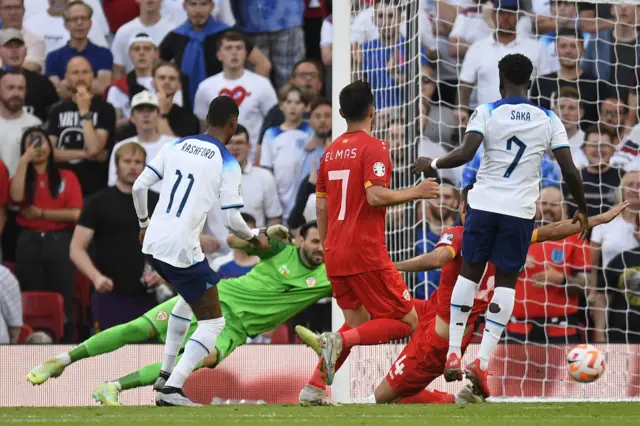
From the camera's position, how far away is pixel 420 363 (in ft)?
26.3

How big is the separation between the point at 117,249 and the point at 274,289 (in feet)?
7.92

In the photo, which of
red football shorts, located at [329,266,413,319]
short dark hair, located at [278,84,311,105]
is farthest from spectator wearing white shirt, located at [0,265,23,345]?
red football shorts, located at [329,266,413,319]

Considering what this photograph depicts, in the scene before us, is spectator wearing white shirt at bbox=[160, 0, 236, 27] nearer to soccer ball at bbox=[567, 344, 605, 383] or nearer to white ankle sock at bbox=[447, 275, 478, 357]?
soccer ball at bbox=[567, 344, 605, 383]

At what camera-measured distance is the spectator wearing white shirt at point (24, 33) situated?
38.3 ft

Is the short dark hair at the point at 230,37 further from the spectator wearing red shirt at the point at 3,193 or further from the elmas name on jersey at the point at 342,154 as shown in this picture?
the elmas name on jersey at the point at 342,154

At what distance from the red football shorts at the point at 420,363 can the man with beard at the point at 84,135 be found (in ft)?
14.8

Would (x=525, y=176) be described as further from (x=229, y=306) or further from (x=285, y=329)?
(x=285, y=329)

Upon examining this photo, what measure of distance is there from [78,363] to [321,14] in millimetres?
4355

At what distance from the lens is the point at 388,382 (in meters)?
8.16

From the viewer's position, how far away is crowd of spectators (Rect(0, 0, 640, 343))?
36.2 feet

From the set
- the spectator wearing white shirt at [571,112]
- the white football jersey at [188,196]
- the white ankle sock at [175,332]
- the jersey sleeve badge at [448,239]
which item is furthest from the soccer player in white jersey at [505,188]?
the spectator wearing white shirt at [571,112]

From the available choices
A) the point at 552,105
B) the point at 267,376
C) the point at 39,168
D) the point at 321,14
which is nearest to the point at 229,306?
the point at 267,376

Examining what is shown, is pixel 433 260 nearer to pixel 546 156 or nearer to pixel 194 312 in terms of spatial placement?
pixel 194 312

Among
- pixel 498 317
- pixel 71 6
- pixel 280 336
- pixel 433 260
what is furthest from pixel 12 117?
pixel 498 317
